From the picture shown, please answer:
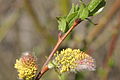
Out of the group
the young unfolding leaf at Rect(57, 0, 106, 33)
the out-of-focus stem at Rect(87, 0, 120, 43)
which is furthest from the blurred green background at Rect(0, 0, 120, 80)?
the young unfolding leaf at Rect(57, 0, 106, 33)

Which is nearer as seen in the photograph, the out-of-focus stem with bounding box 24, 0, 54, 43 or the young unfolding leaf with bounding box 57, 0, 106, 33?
the young unfolding leaf with bounding box 57, 0, 106, 33

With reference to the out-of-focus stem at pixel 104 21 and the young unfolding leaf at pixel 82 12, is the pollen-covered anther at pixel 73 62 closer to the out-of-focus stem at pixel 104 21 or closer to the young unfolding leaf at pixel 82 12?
the young unfolding leaf at pixel 82 12

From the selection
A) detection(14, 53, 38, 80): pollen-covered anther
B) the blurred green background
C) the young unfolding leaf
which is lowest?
the blurred green background

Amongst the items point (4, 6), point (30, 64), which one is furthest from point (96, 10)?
point (4, 6)

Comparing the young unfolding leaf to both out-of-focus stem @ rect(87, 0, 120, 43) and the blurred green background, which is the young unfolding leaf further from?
out-of-focus stem @ rect(87, 0, 120, 43)

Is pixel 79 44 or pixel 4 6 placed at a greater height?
pixel 4 6

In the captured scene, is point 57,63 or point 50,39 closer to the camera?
point 57,63

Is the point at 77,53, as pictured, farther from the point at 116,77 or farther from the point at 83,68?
the point at 116,77

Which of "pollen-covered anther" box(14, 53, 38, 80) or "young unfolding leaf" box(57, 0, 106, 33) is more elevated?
"young unfolding leaf" box(57, 0, 106, 33)
